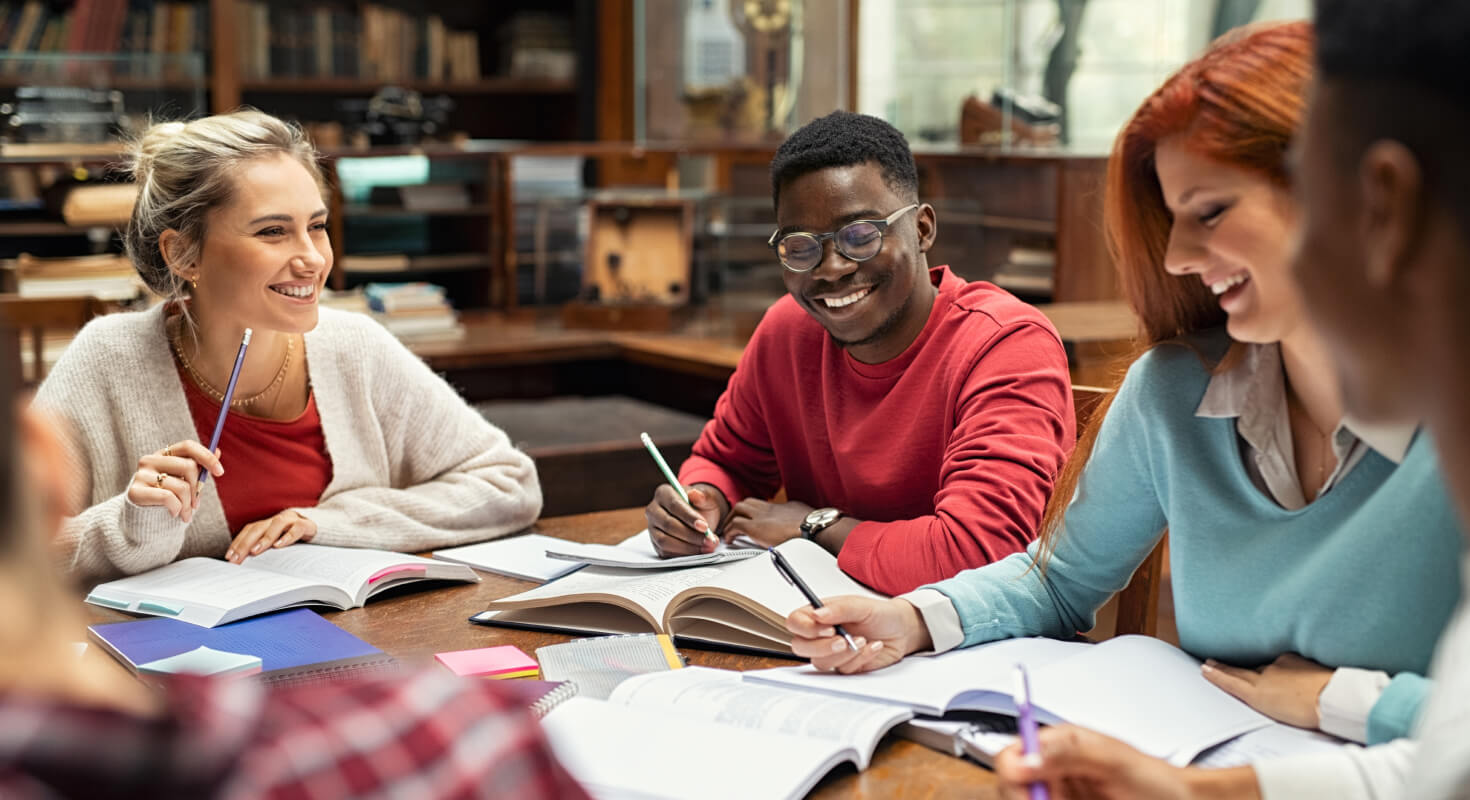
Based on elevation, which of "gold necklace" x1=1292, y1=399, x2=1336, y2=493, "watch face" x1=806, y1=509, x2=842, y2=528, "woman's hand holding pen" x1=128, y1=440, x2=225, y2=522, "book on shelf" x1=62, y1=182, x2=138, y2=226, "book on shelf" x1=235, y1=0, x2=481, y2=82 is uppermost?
"book on shelf" x1=235, y1=0, x2=481, y2=82

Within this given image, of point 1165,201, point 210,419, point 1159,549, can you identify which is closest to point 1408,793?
point 1165,201

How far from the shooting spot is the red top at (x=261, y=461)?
6.65 feet

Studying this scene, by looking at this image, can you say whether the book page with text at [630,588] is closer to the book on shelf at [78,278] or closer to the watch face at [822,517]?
the watch face at [822,517]

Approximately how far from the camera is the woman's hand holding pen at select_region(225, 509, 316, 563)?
190cm

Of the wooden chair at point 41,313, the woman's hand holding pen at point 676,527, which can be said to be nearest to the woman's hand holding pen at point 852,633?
the woman's hand holding pen at point 676,527

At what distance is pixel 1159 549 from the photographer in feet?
6.20

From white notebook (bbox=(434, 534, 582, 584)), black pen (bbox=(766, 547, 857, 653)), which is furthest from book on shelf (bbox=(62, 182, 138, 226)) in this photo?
black pen (bbox=(766, 547, 857, 653))

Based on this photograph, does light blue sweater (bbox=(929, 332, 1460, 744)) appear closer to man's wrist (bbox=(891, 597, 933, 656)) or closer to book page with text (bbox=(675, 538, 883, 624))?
man's wrist (bbox=(891, 597, 933, 656))

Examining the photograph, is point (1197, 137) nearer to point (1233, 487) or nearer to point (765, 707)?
point (1233, 487)

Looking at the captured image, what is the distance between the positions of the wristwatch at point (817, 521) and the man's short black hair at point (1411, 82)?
120cm

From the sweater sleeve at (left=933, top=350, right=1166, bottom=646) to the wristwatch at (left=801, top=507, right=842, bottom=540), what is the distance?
34 centimetres

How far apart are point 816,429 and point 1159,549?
0.51m

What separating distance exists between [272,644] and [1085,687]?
33.5 inches

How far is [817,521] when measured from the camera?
1842mm
